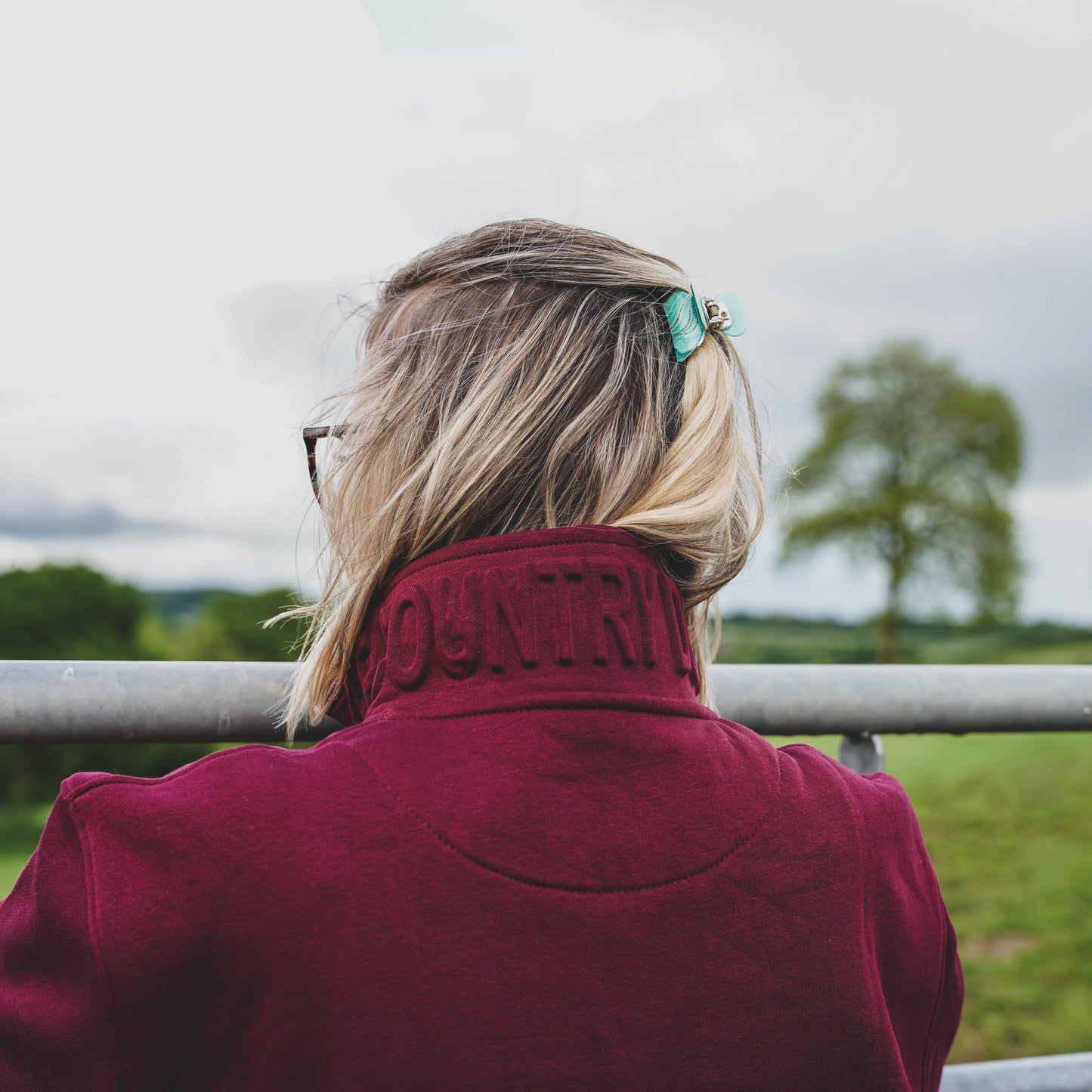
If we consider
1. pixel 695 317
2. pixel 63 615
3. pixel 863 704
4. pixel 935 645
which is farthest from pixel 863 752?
pixel 935 645

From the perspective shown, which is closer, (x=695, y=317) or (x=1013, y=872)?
(x=695, y=317)

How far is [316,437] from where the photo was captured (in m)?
1.26

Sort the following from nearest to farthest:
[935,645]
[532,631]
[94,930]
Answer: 1. [94,930]
2. [532,631]
3. [935,645]

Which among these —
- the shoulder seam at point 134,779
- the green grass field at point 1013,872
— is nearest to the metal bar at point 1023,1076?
the green grass field at point 1013,872

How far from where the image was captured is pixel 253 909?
0.83 meters

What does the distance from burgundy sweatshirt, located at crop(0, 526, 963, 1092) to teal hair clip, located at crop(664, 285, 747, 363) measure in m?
0.41

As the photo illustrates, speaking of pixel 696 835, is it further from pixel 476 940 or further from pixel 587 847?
pixel 476 940

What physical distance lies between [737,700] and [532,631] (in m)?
0.49

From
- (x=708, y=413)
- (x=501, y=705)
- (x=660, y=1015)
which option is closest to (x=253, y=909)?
(x=501, y=705)

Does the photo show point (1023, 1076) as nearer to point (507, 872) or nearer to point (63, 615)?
point (507, 872)

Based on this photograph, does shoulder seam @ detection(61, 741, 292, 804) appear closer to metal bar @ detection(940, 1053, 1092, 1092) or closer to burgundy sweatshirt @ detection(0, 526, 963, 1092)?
burgundy sweatshirt @ detection(0, 526, 963, 1092)

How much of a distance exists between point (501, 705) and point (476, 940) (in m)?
0.23

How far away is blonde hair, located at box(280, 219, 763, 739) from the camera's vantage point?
113 centimetres

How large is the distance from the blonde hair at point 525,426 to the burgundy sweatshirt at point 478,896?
134 mm
